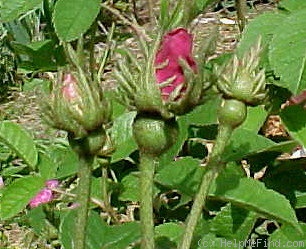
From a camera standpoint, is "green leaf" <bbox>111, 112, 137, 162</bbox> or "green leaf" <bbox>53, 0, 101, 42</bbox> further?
"green leaf" <bbox>111, 112, 137, 162</bbox>

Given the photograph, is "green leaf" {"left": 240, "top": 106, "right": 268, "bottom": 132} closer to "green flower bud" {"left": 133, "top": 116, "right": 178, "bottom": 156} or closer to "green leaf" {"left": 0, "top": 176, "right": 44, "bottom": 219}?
"green leaf" {"left": 0, "top": 176, "right": 44, "bottom": 219}

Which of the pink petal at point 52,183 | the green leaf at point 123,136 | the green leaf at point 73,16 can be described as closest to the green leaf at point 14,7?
the green leaf at point 73,16

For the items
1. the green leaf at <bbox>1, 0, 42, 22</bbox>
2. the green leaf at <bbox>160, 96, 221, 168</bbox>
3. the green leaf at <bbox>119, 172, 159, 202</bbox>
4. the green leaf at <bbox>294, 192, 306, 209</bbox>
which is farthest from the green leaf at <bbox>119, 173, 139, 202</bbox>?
the green leaf at <bbox>1, 0, 42, 22</bbox>

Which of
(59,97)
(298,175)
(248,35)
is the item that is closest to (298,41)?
(248,35)

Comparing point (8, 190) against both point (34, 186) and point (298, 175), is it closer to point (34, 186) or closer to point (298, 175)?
point (34, 186)

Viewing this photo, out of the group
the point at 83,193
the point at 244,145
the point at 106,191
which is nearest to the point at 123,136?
the point at 106,191

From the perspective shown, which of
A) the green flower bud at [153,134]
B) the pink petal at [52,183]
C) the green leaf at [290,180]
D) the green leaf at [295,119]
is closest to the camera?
the green flower bud at [153,134]

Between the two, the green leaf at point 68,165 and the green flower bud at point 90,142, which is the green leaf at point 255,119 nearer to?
the green leaf at point 68,165
